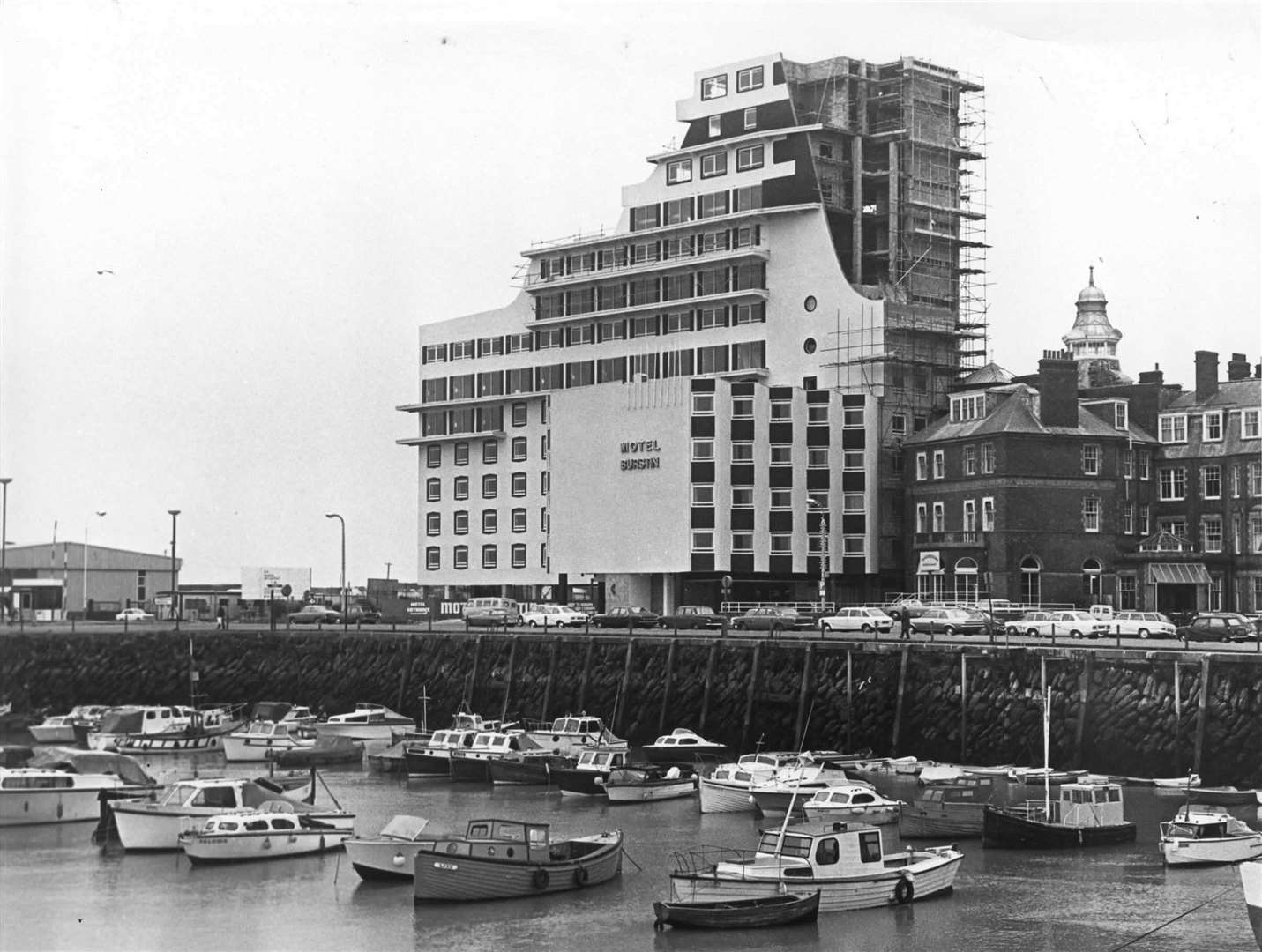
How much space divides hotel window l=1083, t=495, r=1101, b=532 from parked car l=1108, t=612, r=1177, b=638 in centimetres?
2003

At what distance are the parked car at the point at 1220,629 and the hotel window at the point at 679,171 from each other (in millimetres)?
53411

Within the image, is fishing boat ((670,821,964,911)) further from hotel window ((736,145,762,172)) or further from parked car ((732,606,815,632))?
hotel window ((736,145,762,172))

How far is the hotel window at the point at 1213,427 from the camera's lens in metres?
109

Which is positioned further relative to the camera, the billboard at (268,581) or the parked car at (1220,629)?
the billboard at (268,581)

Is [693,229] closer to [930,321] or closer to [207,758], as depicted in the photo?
[930,321]

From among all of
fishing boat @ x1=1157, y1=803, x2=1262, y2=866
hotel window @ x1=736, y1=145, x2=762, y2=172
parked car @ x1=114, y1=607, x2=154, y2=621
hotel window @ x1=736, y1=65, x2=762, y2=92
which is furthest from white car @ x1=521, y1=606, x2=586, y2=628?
fishing boat @ x1=1157, y1=803, x2=1262, y2=866

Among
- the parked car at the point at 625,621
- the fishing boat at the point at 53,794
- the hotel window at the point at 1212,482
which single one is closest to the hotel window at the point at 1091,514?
the hotel window at the point at 1212,482

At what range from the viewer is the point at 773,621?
92.2m

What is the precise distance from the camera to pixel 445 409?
14250cm

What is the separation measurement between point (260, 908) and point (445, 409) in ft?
318

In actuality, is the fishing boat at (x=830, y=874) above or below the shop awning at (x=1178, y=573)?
below

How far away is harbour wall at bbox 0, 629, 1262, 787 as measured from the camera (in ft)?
221

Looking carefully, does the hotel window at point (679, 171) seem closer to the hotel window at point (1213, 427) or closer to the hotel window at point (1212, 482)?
the hotel window at point (1213, 427)

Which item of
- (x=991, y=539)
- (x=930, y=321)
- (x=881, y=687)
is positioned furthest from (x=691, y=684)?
(x=930, y=321)
